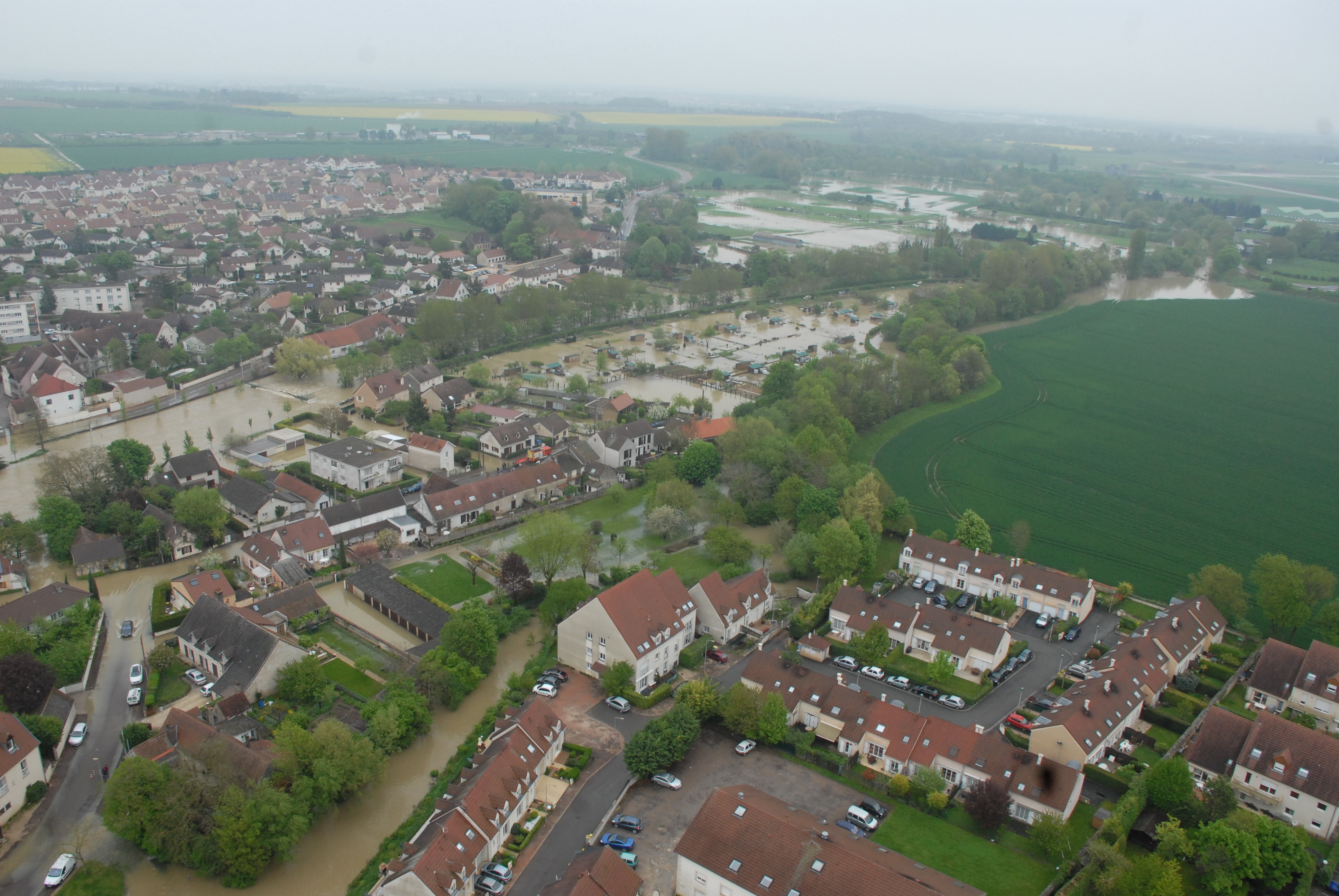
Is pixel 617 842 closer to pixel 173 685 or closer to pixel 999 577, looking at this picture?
pixel 173 685

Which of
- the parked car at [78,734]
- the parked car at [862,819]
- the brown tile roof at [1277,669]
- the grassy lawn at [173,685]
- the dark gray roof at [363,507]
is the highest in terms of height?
the brown tile roof at [1277,669]

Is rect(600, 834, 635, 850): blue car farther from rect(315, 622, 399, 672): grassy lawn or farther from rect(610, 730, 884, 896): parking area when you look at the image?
rect(315, 622, 399, 672): grassy lawn

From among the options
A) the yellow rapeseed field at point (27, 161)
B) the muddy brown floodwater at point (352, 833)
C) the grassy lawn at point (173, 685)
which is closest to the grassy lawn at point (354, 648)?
the muddy brown floodwater at point (352, 833)

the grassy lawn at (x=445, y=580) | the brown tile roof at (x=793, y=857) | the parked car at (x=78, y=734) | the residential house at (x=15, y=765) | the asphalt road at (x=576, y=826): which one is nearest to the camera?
the brown tile roof at (x=793, y=857)

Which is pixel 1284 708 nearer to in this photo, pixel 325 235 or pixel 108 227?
pixel 325 235

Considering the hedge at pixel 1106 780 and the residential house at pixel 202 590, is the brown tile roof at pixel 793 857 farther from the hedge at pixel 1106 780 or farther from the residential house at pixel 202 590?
the residential house at pixel 202 590

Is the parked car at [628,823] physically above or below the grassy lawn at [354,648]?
above

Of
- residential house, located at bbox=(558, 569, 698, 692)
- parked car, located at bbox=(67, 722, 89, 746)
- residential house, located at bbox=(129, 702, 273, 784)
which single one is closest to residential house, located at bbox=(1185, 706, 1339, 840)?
residential house, located at bbox=(558, 569, 698, 692)

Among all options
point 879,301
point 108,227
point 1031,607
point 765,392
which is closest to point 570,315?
point 765,392
